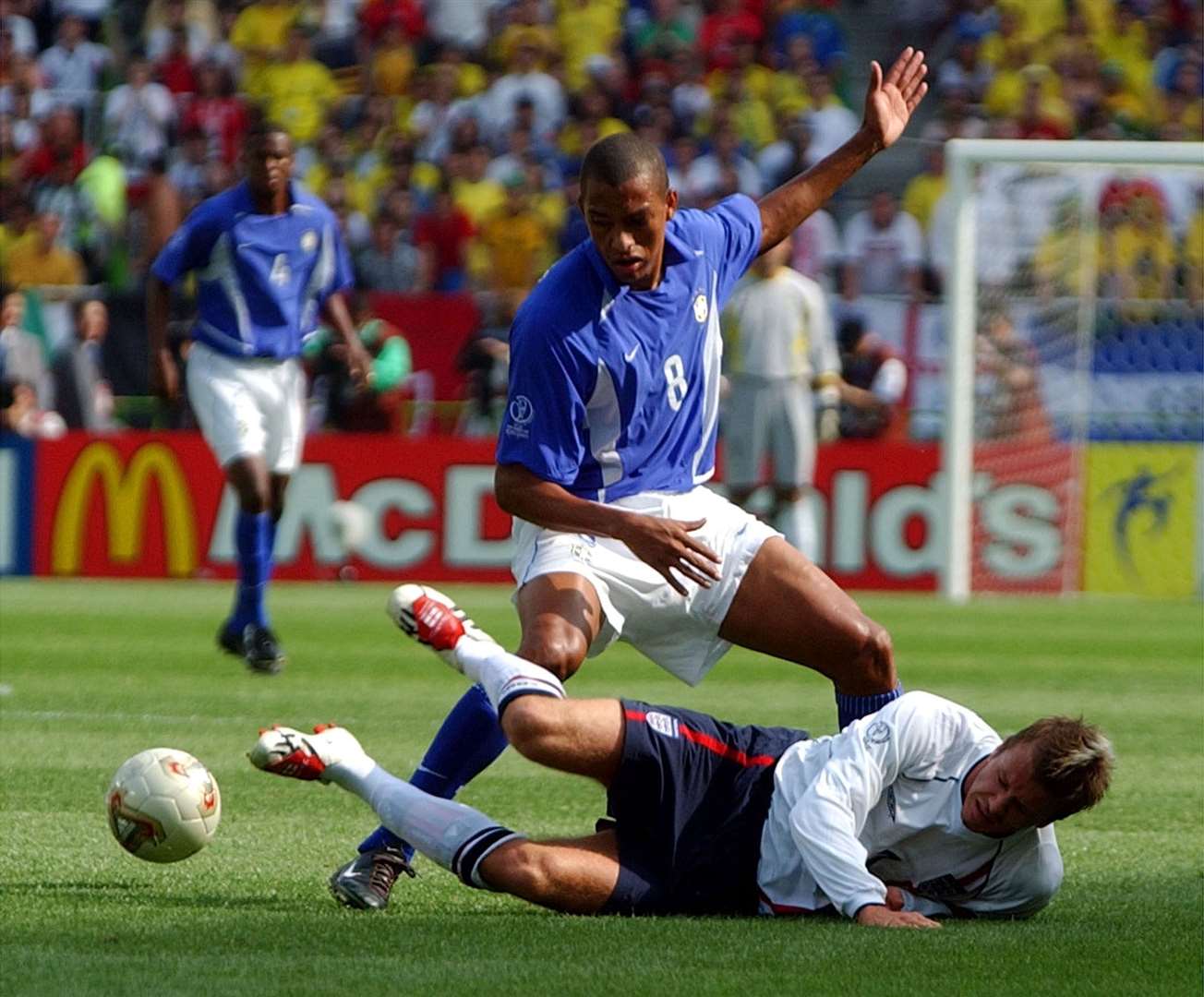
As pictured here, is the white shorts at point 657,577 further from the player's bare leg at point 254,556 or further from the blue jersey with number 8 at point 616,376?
the player's bare leg at point 254,556

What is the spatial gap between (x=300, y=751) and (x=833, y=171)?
2.46 metres

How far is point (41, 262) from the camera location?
64.3 ft

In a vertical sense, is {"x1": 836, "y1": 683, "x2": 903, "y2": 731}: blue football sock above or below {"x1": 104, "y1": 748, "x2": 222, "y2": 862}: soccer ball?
above

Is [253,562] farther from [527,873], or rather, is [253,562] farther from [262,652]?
[527,873]

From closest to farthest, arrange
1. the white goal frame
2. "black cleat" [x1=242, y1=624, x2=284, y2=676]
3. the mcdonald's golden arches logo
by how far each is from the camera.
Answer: "black cleat" [x1=242, y1=624, x2=284, y2=676] < the white goal frame < the mcdonald's golden arches logo

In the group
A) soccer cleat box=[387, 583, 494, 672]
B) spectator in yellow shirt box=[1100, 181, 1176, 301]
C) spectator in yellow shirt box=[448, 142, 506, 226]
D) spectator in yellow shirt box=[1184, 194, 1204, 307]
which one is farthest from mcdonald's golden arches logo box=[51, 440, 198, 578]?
soccer cleat box=[387, 583, 494, 672]

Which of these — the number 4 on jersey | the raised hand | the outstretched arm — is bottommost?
the number 4 on jersey

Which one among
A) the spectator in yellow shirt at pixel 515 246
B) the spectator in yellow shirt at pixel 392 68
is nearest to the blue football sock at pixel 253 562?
the spectator in yellow shirt at pixel 515 246

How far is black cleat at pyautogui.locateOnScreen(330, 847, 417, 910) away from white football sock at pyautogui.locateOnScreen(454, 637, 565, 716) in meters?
0.47

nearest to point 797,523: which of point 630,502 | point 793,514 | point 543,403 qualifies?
point 793,514

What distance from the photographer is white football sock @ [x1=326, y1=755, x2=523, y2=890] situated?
5.27 metres

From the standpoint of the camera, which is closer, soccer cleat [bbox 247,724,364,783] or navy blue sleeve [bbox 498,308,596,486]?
Result: soccer cleat [bbox 247,724,364,783]

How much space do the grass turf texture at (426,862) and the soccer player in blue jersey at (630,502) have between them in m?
0.66

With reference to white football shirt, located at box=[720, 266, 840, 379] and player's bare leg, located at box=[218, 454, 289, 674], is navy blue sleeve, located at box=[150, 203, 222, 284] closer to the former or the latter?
player's bare leg, located at box=[218, 454, 289, 674]
